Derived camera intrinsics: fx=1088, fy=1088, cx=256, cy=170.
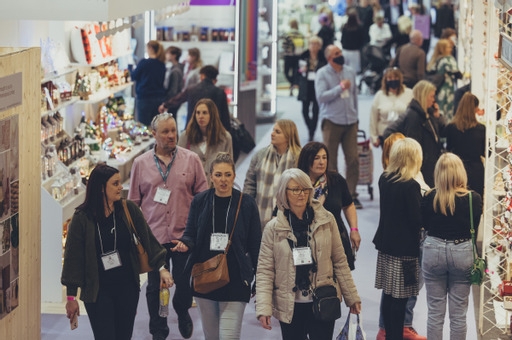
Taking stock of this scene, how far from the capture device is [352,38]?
66.4ft

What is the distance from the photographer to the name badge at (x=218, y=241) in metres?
6.30

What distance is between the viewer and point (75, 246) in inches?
241

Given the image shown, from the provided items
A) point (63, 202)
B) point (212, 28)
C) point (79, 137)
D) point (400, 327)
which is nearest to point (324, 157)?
point (400, 327)

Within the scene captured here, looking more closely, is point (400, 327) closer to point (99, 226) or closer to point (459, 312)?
point (459, 312)

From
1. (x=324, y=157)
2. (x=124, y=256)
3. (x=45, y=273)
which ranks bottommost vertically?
(x=45, y=273)

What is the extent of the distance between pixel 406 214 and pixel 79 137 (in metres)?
4.62

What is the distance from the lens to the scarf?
7904 millimetres

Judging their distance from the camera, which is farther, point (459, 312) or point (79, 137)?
point (79, 137)

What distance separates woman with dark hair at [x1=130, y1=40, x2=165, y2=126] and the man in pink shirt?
6126 millimetres

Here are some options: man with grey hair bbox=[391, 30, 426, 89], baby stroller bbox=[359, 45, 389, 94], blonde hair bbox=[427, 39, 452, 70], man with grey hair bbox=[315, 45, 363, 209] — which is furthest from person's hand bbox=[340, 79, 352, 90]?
baby stroller bbox=[359, 45, 389, 94]

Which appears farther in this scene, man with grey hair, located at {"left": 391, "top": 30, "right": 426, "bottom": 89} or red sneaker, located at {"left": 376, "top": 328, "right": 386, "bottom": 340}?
man with grey hair, located at {"left": 391, "top": 30, "right": 426, "bottom": 89}

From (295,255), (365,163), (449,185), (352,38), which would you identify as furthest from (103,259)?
(352,38)

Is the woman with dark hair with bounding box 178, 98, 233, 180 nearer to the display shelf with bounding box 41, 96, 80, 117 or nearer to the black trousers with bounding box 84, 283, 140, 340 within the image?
the display shelf with bounding box 41, 96, 80, 117

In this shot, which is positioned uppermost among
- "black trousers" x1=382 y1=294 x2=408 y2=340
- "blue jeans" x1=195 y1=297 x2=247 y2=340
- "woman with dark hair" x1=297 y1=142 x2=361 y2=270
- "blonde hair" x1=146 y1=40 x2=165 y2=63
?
"blonde hair" x1=146 y1=40 x2=165 y2=63
